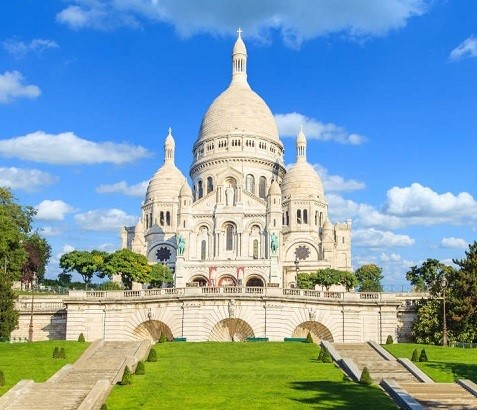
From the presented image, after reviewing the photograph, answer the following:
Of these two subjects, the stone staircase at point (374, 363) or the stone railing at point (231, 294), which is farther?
the stone railing at point (231, 294)

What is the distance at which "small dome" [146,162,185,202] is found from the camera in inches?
4882

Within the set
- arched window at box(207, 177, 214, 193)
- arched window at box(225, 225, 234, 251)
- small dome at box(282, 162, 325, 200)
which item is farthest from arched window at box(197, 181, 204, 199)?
arched window at box(225, 225, 234, 251)

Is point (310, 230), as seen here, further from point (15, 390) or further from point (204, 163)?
point (15, 390)

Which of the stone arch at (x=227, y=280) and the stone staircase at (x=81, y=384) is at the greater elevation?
the stone arch at (x=227, y=280)

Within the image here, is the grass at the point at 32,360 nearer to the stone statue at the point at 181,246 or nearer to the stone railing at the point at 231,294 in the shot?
the stone railing at the point at 231,294

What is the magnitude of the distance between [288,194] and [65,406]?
9583 cm

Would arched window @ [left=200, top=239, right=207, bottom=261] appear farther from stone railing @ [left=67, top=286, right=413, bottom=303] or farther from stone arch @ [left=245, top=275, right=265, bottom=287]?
stone railing @ [left=67, top=286, right=413, bottom=303]

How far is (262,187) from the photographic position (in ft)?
403

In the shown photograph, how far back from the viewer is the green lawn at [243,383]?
27.1m

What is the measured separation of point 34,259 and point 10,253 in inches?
611

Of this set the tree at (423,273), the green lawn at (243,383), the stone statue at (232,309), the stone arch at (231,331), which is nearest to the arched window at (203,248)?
the tree at (423,273)

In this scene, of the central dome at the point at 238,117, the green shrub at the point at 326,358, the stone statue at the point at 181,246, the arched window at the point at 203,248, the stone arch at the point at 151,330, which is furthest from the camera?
the central dome at the point at 238,117

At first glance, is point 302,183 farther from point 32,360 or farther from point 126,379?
point 126,379

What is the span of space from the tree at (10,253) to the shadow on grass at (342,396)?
25065 mm
